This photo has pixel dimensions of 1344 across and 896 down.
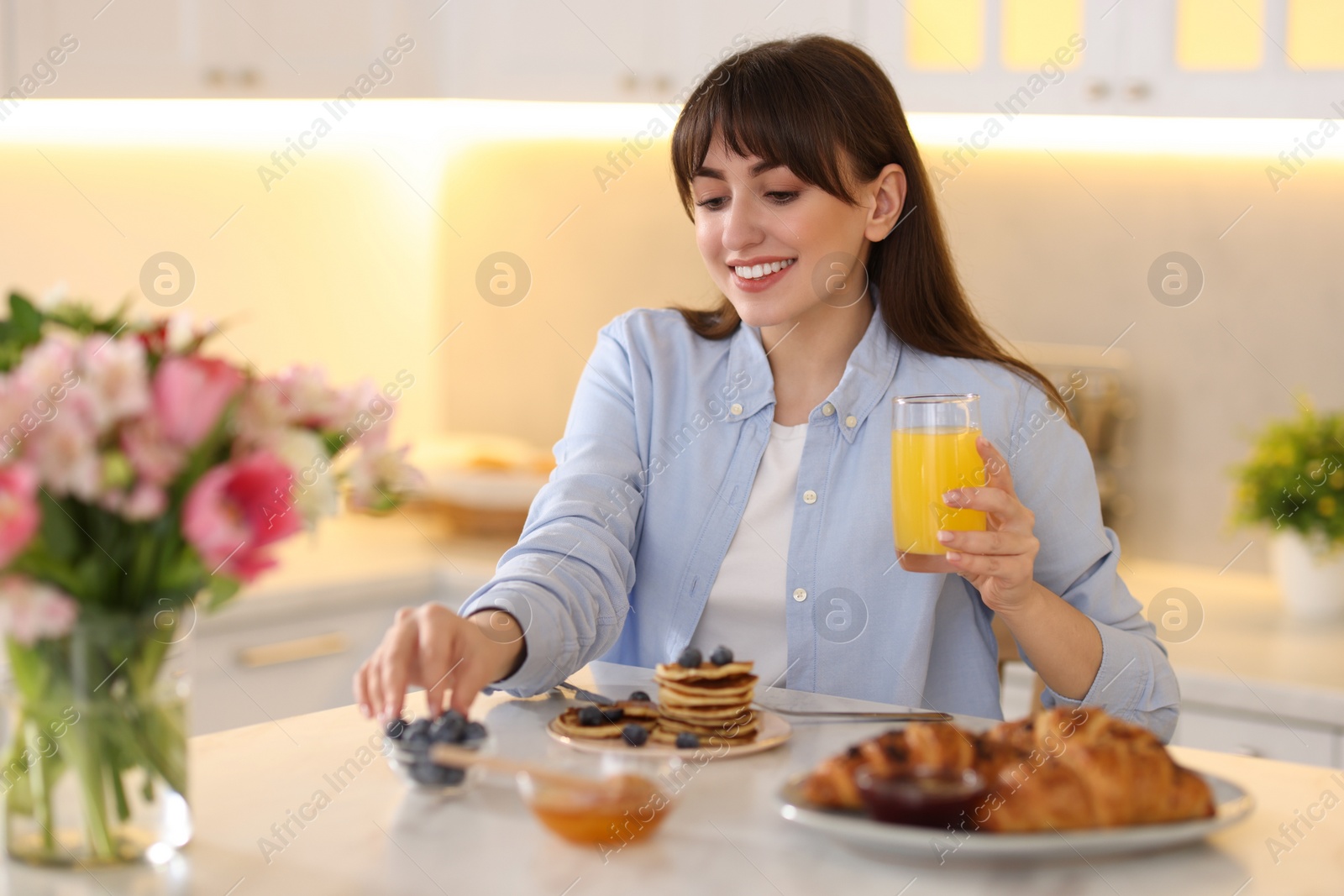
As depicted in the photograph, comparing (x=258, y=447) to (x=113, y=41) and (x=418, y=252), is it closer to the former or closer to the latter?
(x=113, y=41)

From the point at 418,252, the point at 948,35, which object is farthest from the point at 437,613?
the point at 418,252

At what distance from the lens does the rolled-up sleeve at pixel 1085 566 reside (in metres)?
1.44

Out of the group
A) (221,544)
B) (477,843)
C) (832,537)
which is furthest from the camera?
(832,537)

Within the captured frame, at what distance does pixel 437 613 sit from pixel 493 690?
0.67 feet

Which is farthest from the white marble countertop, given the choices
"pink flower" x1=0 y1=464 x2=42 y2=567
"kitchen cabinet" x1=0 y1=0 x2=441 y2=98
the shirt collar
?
"kitchen cabinet" x1=0 y1=0 x2=441 y2=98

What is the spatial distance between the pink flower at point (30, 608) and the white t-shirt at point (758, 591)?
86 cm

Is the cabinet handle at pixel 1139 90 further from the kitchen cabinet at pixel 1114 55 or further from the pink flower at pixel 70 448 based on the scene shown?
the pink flower at pixel 70 448

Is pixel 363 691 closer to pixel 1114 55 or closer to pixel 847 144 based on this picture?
pixel 847 144

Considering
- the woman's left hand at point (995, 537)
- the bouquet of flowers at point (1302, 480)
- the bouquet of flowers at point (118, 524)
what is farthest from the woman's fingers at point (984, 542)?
the bouquet of flowers at point (1302, 480)

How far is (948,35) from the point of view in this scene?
8.36ft

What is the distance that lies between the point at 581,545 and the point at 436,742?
1.51 feet

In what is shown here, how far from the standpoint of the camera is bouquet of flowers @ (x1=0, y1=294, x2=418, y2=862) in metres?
0.82

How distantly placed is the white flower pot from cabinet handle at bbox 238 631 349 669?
5.95ft

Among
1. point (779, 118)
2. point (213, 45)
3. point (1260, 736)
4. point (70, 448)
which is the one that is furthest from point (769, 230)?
point (213, 45)
